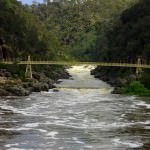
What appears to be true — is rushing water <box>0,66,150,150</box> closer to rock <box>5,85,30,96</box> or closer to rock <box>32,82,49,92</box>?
rock <box>5,85,30,96</box>

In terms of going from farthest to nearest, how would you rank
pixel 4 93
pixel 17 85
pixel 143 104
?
1. pixel 17 85
2. pixel 4 93
3. pixel 143 104

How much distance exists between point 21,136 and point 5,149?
4.29 metres

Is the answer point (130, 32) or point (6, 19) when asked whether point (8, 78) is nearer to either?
point (6, 19)

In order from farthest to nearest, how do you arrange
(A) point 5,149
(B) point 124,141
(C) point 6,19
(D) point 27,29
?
(D) point 27,29
(C) point 6,19
(B) point 124,141
(A) point 5,149

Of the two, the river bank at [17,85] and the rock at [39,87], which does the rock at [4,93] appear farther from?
the rock at [39,87]

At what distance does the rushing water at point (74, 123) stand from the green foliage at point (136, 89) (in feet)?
18.9

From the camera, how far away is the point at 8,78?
2906 inches

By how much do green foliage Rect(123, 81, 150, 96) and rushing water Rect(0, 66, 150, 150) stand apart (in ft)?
18.9

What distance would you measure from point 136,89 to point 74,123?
30.1m

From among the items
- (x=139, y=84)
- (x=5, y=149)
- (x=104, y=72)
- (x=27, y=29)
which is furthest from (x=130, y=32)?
(x=5, y=149)

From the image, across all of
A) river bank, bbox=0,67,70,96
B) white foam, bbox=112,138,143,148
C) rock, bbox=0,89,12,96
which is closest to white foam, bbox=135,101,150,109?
river bank, bbox=0,67,70,96

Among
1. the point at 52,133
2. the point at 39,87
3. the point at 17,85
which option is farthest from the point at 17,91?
the point at 52,133

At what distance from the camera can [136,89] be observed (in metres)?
68.9

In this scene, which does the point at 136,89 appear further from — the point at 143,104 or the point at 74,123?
the point at 74,123
